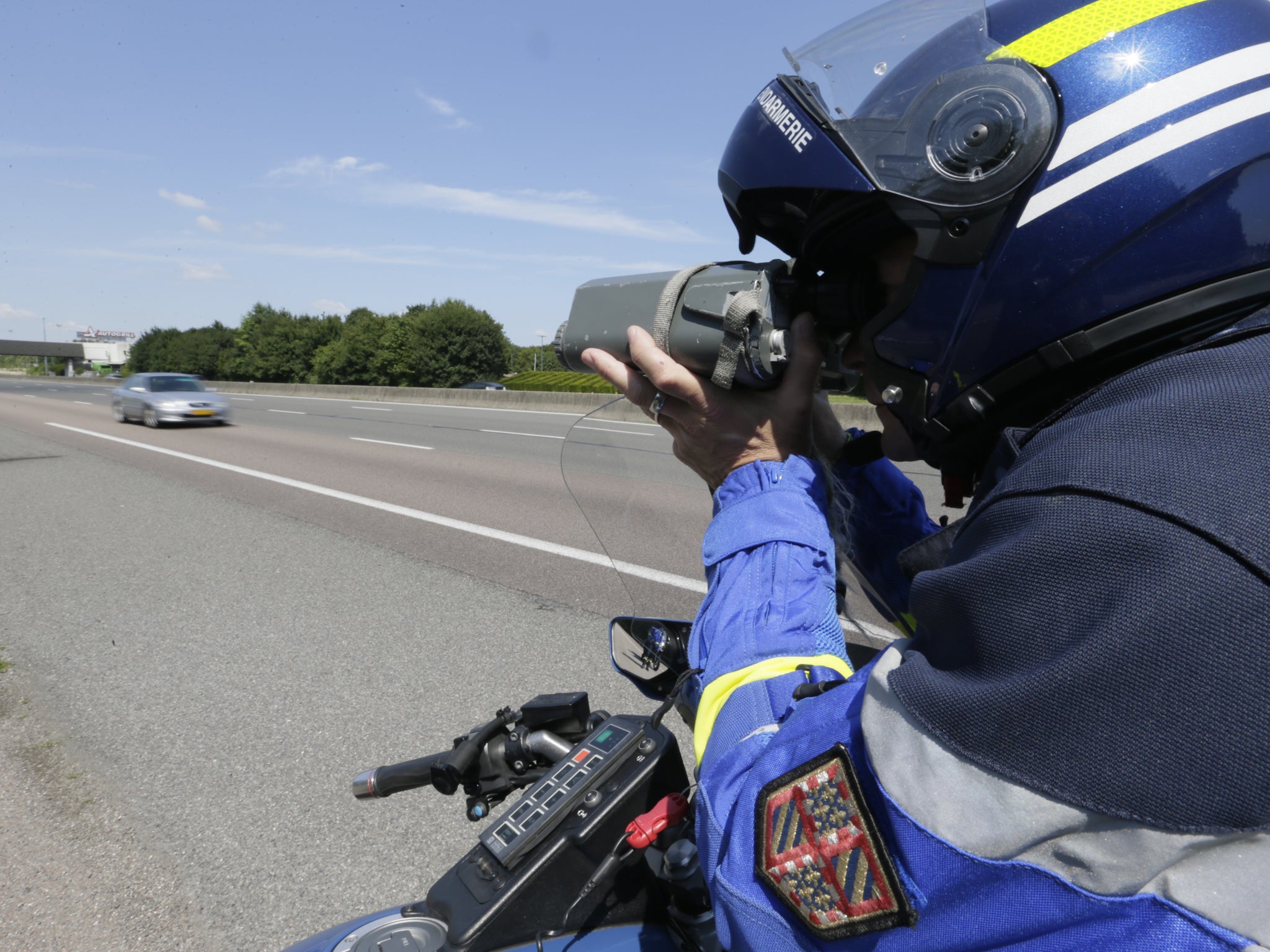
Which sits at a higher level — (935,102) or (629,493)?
(935,102)

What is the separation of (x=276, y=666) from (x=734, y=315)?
373 centimetres

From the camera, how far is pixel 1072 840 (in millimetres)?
641

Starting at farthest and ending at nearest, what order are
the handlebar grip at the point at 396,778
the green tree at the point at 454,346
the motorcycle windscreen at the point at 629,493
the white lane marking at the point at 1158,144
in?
1. the green tree at the point at 454,346
2. the motorcycle windscreen at the point at 629,493
3. the handlebar grip at the point at 396,778
4. the white lane marking at the point at 1158,144

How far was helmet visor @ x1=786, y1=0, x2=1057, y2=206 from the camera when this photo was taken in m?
1.02

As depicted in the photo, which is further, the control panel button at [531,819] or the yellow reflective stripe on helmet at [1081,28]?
the control panel button at [531,819]

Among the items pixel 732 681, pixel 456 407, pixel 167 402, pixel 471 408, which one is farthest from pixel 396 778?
pixel 456 407

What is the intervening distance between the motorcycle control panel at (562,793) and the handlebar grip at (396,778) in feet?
0.58

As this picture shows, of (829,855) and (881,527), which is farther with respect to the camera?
(881,527)

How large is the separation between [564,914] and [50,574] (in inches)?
248

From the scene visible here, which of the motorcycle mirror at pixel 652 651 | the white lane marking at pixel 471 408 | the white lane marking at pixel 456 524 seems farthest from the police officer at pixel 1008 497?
the white lane marking at pixel 471 408

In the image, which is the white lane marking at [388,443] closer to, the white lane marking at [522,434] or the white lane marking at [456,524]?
the white lane marking at [522,434]

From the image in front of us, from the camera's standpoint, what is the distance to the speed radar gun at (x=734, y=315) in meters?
1.17

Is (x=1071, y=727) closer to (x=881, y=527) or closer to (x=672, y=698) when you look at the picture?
(x=672, y=698)

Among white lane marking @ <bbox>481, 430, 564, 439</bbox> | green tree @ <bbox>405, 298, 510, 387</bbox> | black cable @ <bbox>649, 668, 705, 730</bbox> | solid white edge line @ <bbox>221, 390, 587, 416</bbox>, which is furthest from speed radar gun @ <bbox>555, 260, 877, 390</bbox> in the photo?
green tree @ <bbox>405, 298, 510, 387</bbox>
